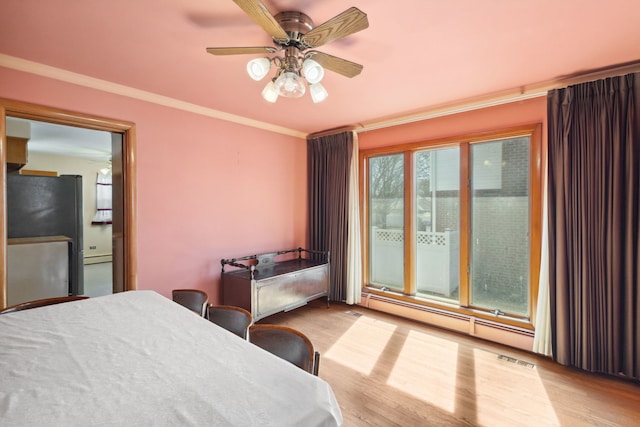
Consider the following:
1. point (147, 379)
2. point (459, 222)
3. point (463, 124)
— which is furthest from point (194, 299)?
point (463, 124)

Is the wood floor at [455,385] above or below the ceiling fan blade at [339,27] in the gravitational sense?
below

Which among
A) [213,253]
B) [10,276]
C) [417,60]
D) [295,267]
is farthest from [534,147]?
[10,276]

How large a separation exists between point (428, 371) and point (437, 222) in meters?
1.67

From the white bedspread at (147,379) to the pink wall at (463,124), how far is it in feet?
9.97

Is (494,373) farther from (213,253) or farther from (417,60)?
(213,253)

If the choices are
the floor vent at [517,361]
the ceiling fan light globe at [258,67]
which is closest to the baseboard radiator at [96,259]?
the ceiling fan light globe at [258,67]

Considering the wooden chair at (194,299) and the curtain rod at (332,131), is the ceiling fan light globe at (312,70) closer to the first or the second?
the wooden chair at (194,299)

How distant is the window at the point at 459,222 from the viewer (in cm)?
290

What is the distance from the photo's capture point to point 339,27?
142 cm

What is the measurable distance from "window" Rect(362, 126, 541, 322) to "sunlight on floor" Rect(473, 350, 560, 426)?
1.95ft

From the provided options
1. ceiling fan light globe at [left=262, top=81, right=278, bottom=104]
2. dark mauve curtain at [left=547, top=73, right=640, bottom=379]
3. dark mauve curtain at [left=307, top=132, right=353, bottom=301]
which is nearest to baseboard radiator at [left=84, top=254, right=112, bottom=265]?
dark mauve curtain at [left=307, top=132, right=353, bottom=301]

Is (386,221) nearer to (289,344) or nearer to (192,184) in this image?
(192,184)

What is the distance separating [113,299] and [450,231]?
3.23 metres

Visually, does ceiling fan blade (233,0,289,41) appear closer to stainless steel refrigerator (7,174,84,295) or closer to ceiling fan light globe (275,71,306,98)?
ceiling fan light globe (275,71,306,98)
